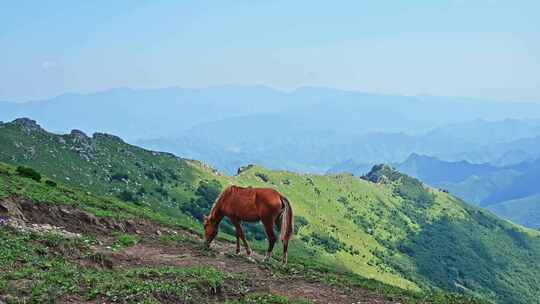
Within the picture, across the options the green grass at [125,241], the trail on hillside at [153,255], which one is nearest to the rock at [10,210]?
the trail on hillside at [153,255]

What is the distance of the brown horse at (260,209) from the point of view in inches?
1016

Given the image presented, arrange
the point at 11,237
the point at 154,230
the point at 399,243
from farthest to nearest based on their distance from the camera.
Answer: the point at 399,243, the point at 154,230, the point at 11,237

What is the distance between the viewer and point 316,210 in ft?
540

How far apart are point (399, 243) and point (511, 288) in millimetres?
37346

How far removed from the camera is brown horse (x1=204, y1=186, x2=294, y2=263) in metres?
25.8

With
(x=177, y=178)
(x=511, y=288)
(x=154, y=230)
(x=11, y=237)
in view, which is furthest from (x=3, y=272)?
(x=511, y=288)

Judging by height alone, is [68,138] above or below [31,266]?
above

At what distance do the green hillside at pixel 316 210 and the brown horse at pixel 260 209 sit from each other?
128 feet

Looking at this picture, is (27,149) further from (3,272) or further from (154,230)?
(3,272)

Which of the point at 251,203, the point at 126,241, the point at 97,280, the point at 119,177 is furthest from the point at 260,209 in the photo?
the point at 119,177

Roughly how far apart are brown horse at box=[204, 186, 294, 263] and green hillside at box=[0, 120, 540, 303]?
39.1 metres

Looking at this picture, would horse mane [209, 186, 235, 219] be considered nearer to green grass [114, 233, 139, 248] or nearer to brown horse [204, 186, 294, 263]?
brown horse [204, 186, 294, 263]

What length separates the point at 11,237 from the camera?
22188mm

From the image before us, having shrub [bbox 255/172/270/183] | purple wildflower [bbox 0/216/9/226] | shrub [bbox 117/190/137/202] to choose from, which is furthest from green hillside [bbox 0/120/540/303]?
purple wildflower [bbox 0/216/9/226]
